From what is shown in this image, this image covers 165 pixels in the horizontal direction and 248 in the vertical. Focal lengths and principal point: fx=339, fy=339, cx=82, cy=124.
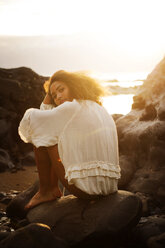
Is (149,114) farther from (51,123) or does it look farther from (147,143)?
(51,123)

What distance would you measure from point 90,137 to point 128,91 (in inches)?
2181

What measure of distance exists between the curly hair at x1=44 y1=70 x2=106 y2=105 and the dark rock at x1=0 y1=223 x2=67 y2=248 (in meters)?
1.63

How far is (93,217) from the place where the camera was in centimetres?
389

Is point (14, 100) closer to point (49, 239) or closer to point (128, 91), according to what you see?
point (49, 239)

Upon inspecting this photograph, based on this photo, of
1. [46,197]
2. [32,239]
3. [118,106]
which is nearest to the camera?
[32,239]

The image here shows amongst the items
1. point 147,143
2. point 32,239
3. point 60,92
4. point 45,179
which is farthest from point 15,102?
point 32,239

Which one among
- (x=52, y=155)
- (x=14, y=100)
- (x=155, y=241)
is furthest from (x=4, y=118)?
(x=155, y=241)

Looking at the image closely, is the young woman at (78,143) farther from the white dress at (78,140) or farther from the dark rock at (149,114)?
the dark rock at (149,114)

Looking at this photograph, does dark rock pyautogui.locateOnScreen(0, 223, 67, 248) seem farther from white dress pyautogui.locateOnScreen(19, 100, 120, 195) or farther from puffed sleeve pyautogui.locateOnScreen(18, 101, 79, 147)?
puffed sleeve pyautogui.locateOnScreen(18, 101, 79, 147)

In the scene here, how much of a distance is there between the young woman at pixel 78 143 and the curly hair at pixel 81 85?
12 millimetres

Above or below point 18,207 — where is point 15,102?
above

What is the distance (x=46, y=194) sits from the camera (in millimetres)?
4430

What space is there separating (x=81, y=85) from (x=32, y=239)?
1.90 meters

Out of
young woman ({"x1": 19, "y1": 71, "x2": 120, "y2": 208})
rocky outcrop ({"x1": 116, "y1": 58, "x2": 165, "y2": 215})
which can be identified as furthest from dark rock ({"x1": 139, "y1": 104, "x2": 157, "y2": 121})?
young woman ({"x1": 19, "y1": 71, "x2": 120, "y2": 208})
